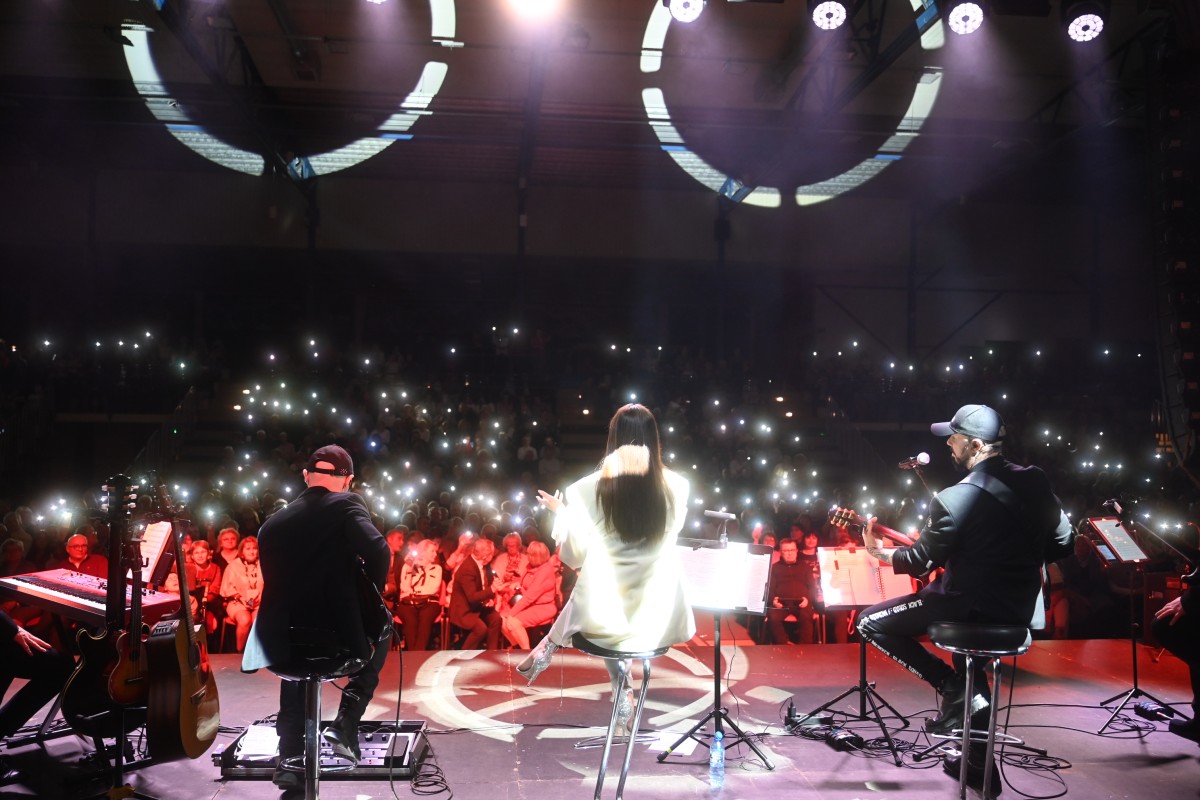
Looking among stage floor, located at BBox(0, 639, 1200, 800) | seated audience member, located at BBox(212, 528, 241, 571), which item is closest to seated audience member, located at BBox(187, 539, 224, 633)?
seated audience member, located at BBox(212, 528, 241, 571)

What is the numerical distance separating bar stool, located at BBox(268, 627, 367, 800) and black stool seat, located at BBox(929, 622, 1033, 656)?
7.60 feet

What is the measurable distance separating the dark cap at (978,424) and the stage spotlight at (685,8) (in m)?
5.25

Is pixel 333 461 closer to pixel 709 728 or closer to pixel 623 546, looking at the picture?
pixel 623 546

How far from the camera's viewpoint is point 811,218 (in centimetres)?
1595

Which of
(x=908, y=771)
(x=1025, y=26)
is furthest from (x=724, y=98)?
(x=908, y=771)

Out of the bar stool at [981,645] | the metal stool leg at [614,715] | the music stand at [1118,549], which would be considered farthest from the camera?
the music stand at [1118,549]

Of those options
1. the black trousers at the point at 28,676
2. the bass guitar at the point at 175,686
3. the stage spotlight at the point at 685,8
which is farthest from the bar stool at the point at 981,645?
the stage spotlight at the point at 685,8

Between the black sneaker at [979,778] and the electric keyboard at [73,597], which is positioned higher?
the electric keyboard at [73,597]

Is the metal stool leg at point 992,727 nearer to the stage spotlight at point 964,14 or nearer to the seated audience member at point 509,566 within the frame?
the seated audience member at point 509,566

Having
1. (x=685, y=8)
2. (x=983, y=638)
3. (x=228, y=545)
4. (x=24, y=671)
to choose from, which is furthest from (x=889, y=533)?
Answer: (x=685, y=8)

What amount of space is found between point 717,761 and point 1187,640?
2.58m

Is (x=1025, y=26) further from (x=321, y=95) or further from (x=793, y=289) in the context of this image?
(x=321, y=95)

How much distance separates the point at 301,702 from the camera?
3.72 metres

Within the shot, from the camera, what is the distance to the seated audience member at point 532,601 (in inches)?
270
